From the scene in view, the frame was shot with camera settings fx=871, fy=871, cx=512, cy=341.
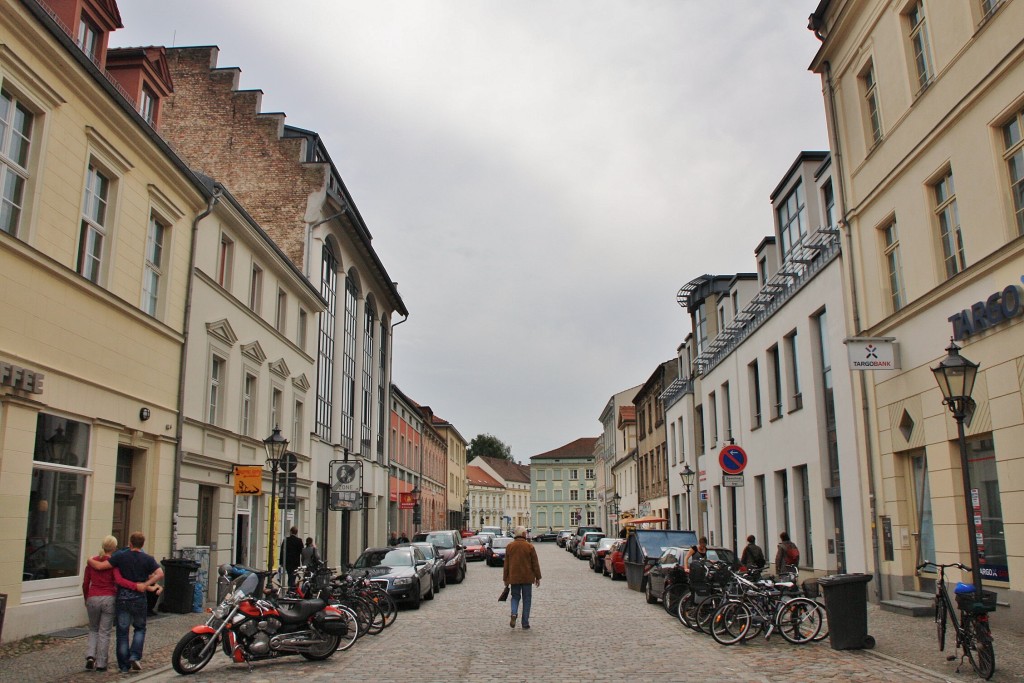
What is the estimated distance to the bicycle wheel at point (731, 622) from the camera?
1220 cm

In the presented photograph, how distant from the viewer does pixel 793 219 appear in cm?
2372

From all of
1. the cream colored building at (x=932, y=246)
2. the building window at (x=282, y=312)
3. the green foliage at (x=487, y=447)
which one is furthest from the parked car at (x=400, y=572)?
the green foliage at (x=487, y=447)

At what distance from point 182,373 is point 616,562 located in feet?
52.6

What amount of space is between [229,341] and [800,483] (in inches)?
584

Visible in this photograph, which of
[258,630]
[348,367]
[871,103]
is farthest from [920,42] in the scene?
[348,367]

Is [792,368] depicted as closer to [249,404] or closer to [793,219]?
[793,219]

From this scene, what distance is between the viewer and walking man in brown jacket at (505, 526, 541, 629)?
1421cm

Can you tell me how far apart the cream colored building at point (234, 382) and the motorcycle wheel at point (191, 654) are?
6.25 metres

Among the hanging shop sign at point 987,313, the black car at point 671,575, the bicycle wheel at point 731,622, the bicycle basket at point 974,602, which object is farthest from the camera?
the black car at point 671,575

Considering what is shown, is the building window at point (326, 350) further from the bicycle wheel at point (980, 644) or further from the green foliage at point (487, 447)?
the green foliage at point (487, 447)

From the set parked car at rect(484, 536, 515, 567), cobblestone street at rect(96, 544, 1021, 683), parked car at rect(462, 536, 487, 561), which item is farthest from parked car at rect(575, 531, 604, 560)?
cobblestone street at rect(96, 544, 1021, 683)

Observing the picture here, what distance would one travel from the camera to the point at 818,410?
67.8ft

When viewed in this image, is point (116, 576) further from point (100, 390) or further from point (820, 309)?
point (820, 309)

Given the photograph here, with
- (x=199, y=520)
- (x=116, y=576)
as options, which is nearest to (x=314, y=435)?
(x=199, y=520)
